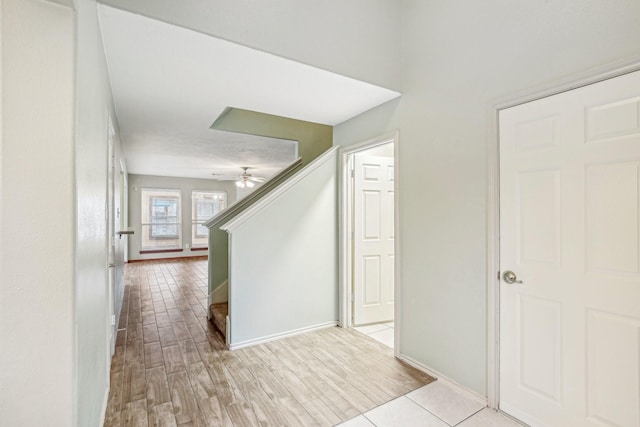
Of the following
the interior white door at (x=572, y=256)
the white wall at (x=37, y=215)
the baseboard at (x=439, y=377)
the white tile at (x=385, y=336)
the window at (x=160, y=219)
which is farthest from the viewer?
the window at (x=160, y=219)

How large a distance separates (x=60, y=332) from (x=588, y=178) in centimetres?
237

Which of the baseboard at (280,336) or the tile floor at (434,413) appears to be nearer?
the tile floor at (434,413)

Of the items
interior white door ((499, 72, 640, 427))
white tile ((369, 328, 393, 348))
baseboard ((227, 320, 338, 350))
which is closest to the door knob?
interior white door ((499, 72, 640, 427))

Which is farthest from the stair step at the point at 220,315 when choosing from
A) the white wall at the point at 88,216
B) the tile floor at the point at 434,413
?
the tile floor at the point at 434,413

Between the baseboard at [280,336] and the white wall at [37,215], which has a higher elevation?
the white wall at [37,215]

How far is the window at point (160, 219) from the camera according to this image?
28.2 ft

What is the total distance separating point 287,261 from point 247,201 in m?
1.27

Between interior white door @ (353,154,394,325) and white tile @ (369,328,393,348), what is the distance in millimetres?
219

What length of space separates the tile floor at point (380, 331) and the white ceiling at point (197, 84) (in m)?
2.30

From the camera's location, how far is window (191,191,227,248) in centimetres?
930

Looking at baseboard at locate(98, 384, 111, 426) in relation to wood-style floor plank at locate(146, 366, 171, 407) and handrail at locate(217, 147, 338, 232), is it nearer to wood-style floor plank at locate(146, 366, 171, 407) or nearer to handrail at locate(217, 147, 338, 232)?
wood-style floor plank at locate(146, 366, 171, 407)

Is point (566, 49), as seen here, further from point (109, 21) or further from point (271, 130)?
point (271, 130)

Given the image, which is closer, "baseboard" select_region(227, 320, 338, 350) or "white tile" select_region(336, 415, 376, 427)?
"white tile" select_region(336, 415, 376, 427)

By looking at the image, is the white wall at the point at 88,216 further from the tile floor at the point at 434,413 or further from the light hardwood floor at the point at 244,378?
the tile floor at the point at 434,413
